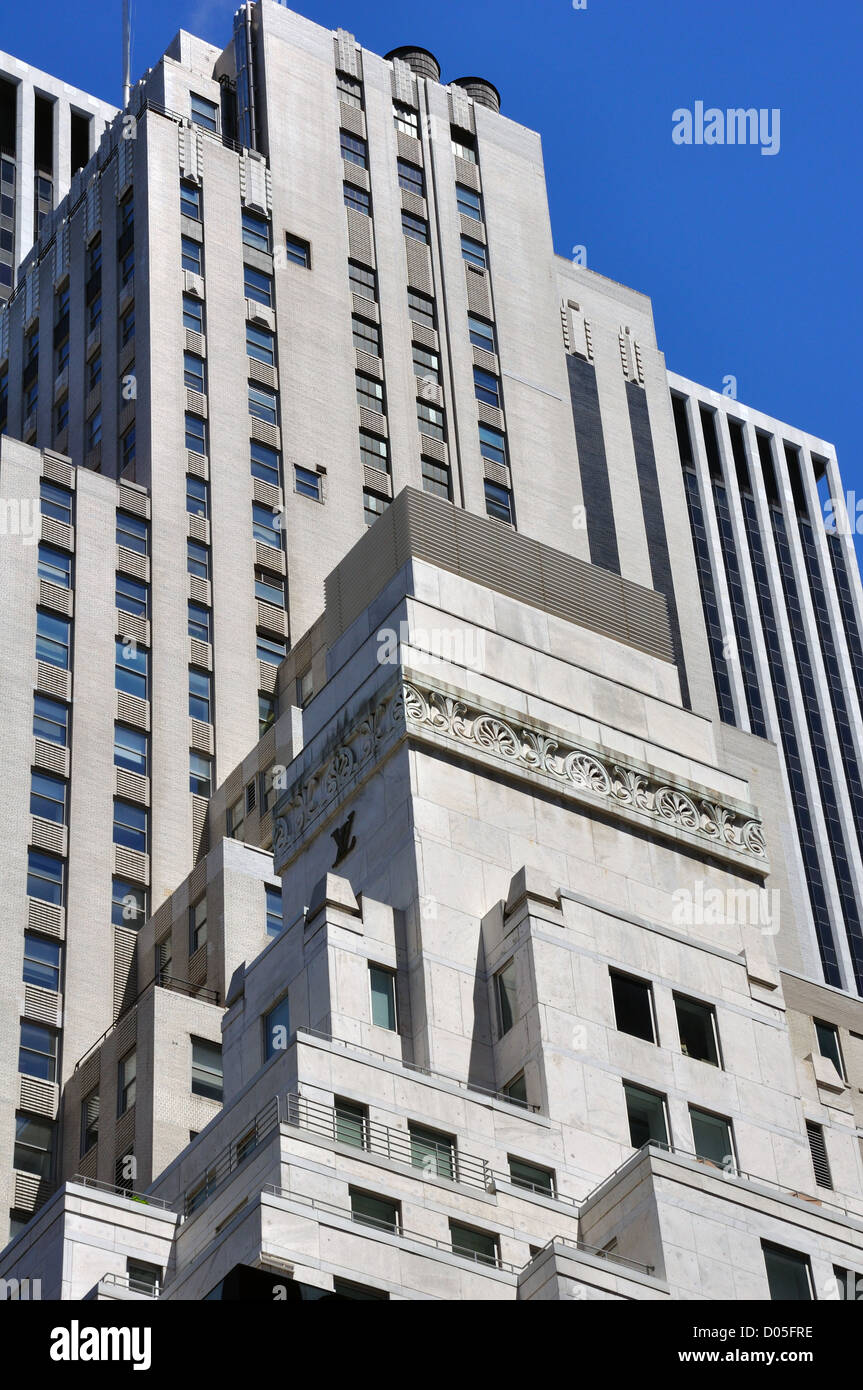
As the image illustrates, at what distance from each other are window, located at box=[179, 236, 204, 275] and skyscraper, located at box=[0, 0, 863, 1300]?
10.8 inches

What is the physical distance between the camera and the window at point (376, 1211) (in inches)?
2120

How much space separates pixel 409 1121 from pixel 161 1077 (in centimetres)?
2195

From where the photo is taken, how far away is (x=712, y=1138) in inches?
2483

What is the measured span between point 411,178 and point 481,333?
1023 centimetres

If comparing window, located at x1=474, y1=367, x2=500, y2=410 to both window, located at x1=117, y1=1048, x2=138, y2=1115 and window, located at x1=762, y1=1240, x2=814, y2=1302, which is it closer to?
window, located at x1=117, y1=1048, x2=138, y2=1115

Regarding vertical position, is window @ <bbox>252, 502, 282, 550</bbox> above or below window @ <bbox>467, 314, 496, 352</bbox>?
below

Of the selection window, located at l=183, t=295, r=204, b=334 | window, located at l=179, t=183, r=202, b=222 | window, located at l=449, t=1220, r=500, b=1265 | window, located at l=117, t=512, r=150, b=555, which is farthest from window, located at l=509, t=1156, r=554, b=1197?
window, located at l=179, t=183, r=202, b=222

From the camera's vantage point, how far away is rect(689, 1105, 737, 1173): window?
62.5m

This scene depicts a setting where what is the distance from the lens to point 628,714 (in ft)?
245

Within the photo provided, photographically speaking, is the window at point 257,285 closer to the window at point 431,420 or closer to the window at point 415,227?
the window at point 431,420

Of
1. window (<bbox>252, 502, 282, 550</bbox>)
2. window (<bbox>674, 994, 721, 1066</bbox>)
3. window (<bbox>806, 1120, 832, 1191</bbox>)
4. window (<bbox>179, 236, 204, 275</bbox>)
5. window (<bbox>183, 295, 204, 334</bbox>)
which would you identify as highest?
window (<bbox>179, 236, 204, 275</bbox>)

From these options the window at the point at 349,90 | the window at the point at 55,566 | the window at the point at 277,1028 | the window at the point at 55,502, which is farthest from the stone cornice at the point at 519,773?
the window at the point at 349,90
